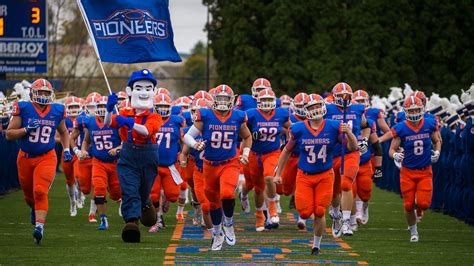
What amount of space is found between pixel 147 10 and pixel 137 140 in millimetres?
2406

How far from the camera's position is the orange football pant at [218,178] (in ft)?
49.1

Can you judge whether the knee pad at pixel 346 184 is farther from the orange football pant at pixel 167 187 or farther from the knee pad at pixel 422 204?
the orange football pant at pixel 167 187

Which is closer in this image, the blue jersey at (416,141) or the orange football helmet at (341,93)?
the blue jersey at (416,141)

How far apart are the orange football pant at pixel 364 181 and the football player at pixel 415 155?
3.99ft

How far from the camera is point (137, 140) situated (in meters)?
15.0

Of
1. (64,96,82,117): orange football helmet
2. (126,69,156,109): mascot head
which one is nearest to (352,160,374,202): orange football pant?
(126,69,156,109): mascot head

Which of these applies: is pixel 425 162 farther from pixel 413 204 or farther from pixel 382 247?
pixel 382 247

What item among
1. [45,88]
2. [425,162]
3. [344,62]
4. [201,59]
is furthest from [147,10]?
[201,59]

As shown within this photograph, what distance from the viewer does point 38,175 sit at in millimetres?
15070

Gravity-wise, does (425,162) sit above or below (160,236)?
above

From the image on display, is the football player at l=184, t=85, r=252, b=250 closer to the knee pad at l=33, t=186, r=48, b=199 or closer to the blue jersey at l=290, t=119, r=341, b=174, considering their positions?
the blue jersey at l=290, t=119, r=341, b=174

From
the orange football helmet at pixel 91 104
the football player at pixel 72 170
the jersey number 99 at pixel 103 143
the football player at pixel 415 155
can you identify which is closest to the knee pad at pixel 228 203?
the football player at pixel 415 155

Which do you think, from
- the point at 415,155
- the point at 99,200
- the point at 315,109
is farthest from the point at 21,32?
the point at 315,109

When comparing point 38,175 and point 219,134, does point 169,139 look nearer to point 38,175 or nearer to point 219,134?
point 219,134
